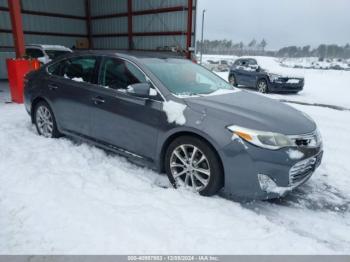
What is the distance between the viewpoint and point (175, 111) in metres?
3.33

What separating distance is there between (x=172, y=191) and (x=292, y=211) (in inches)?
52.3

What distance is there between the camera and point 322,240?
2693mm

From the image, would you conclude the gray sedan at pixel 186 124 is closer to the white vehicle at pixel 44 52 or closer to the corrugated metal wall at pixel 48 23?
the white vehicle at pixel 44 52

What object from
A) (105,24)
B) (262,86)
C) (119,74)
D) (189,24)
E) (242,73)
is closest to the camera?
(119,74)

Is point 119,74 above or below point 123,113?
above

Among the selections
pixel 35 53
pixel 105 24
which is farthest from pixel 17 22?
pixel 105 24

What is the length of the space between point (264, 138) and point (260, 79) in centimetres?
1041

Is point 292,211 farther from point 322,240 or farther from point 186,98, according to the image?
point 186,98

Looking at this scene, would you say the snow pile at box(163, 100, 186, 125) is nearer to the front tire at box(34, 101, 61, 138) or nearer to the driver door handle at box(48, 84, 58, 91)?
the driver door handle at box(48, 84, 58, 91)

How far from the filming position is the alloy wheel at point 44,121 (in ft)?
16.6

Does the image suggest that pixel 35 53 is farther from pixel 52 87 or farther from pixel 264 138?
pixel 264 138

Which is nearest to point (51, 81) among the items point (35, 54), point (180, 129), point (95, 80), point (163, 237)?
point (95, 80)

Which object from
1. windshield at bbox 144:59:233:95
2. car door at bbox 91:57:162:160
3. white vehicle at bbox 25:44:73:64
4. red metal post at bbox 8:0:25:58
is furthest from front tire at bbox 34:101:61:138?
white vehicle at bbox 25:44:73:64

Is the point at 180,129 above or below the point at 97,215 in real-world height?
above
